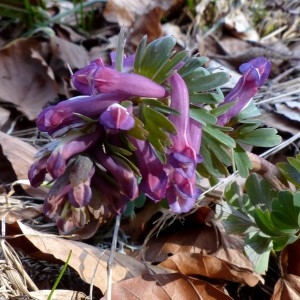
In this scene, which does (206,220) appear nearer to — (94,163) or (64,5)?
(94,163)

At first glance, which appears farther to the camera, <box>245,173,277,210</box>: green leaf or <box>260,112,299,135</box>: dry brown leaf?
<box>260,112,299,135</box>: dry brown leaf

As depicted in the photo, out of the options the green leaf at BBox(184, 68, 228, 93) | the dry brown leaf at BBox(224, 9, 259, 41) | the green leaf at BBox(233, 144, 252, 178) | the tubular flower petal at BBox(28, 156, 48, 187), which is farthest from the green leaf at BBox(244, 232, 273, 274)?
the dry brown leaf at BBox(224, 9, 259, 41)

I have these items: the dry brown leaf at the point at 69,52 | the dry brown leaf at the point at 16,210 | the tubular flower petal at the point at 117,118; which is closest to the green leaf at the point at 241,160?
the tubular flower petal at the point at 117,118

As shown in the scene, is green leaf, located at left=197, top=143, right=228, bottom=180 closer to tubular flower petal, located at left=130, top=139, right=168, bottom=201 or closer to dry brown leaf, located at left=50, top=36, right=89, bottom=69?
tubular flower petal, located at left=130, top=139, right=168, bottom=201

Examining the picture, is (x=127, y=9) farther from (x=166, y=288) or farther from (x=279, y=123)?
(x=166, y=288)

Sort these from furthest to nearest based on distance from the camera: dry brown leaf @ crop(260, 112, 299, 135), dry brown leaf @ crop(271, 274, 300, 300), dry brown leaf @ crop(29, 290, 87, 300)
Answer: dry brown leaf @ crop(260, 112, 299, 135)
dry brown leaf @ crop(271, 274, 300, 300)
dry brown leaf @ crop(29, 290, 87, 300)

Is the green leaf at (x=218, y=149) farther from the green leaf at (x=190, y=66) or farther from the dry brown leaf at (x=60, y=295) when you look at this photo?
the dry brown leaf at (x=60, y=295)

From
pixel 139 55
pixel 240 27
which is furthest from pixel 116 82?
pixel 240 27

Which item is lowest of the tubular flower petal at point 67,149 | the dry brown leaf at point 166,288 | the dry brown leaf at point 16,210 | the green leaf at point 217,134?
the dry brown leaf at point 16,210
